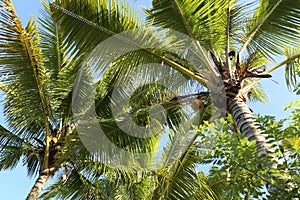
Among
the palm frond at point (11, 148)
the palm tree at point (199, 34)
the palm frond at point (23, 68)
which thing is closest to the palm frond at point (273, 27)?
the palm tree at point (199, 34)

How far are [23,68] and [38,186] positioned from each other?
1880mm

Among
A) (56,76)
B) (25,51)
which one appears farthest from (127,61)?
(56,76)

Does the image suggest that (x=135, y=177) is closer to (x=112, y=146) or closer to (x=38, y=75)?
(x=112, y=146)

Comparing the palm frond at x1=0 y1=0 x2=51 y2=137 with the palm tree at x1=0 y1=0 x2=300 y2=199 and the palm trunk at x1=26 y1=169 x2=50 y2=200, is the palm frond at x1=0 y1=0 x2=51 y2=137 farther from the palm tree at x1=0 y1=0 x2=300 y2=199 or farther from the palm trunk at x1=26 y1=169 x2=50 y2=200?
the palm trunk at x1=26 y1=169 x2=50 y2=200

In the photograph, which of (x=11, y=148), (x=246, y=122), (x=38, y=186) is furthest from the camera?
(x=11, y=148)

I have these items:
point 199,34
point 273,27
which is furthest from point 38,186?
point 273,27

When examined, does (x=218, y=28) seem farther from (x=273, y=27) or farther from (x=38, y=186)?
(x=38, y=186)

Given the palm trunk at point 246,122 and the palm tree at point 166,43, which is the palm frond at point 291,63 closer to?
the palm tree at point 166,43

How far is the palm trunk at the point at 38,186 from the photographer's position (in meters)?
5.59

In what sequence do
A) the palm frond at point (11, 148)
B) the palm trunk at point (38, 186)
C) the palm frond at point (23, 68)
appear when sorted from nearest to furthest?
the palm frond at point (23, 68)
the palm trunk at point (38, 186)
the palm frond at point (11, 148)

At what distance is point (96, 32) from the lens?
4883 mm

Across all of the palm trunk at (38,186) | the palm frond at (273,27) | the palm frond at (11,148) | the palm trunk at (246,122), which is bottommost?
the palm trunk at (38,186)

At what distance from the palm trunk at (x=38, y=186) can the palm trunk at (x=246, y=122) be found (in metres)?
3.29

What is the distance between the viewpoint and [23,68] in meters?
5.68
